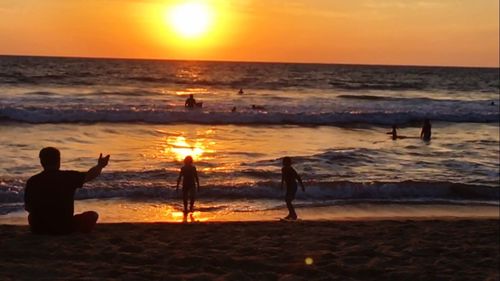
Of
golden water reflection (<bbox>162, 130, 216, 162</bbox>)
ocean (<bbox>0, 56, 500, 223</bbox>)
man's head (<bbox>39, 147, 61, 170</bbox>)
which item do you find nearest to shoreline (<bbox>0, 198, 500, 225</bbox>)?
ocean (<bbox>0, 56, 500, 223</bbox>)

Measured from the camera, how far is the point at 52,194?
750 centimetres

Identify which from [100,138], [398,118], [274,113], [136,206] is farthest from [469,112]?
[136,206]

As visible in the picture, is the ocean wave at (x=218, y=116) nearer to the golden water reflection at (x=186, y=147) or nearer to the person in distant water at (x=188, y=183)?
the golden water reflection at (x=186, y=147)

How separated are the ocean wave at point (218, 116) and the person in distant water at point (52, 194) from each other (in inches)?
862

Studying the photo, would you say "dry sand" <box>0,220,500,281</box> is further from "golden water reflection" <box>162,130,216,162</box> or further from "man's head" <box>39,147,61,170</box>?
→ "golden water reflection" <box>162,130,216,162</box>

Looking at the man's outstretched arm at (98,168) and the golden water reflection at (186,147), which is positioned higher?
the man's outstretched arm at (98,168)

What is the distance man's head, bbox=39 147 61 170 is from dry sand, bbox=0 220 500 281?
109 cm

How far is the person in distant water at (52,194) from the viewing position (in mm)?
7246

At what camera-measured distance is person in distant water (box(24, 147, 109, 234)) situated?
7246mm

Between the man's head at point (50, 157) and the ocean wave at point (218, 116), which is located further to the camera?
the ocean wave at point (218, 116)

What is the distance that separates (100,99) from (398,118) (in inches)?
707

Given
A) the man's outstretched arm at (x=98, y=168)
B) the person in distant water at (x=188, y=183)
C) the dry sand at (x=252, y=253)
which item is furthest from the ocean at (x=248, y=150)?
the man's outstretched arm at (x=98, y=168)

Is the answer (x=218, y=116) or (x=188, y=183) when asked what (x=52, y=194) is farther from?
(x=218, y=116)

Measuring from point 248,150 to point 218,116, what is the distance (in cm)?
1261
